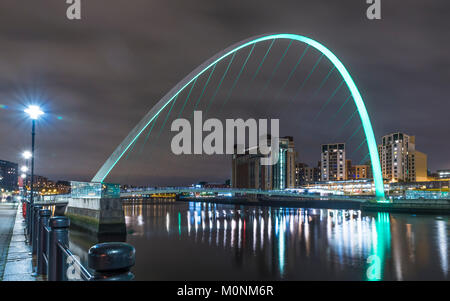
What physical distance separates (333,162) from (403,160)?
1418 inches

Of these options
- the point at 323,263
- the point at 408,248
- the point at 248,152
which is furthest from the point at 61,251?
the point at 248,152

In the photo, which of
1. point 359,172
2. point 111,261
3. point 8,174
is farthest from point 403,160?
point 8,174

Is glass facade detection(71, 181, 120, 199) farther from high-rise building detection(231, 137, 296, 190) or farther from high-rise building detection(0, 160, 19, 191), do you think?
high-rise building detection(0, 160, 19, 191)

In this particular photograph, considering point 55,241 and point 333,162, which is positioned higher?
point 333,162

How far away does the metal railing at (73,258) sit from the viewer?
95.5 inches

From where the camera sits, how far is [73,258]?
12.0 feet

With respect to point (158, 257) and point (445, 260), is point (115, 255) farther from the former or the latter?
point (445, 260)

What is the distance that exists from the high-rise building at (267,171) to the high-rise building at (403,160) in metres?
38.0

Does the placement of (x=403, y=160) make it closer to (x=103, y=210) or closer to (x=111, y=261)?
(x=103, y=210)

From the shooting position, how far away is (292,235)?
31.4 metres

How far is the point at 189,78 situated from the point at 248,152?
138m

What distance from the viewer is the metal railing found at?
95.5 inches

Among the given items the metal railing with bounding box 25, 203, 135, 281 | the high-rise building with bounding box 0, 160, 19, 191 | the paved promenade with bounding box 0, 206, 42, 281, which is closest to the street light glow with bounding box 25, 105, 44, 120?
the paved promenade with bounding box 0, 206, 42, 281

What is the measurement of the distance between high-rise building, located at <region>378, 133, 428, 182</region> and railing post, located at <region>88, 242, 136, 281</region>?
460 ft
